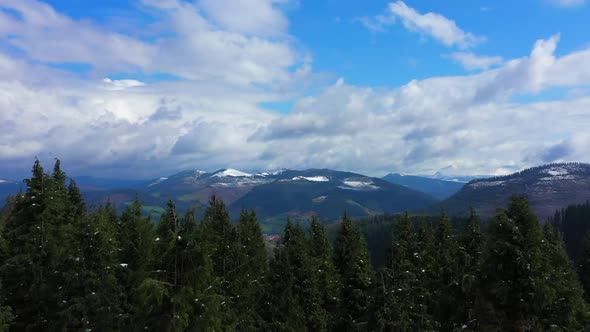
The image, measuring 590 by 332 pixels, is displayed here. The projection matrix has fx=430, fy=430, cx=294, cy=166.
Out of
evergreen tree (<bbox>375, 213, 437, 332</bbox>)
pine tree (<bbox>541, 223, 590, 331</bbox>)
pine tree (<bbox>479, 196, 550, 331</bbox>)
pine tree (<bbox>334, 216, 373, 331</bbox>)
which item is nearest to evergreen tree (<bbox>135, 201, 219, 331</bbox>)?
evergreen tree (<bbox>375, 213, 437, 332</bbox>)

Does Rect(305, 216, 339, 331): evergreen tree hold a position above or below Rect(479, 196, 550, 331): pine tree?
below

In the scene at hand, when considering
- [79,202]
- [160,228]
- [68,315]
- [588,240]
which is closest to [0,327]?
[68,315]

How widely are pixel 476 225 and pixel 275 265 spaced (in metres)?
18.2

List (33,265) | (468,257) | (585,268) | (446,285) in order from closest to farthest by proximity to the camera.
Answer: (33,265), (468,257), (446,285), (585,268)

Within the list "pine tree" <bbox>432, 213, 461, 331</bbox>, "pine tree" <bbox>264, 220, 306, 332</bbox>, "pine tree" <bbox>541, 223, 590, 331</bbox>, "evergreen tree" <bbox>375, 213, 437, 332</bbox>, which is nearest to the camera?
"pine tree" <bbox>541, 223, 590, 331</bbox>

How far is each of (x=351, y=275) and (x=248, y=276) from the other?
9.89 meters

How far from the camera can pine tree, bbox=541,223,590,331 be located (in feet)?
79.7

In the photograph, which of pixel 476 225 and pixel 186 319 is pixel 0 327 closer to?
pixel 186 319

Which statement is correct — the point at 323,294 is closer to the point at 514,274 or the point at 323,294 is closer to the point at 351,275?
the point at 351,275

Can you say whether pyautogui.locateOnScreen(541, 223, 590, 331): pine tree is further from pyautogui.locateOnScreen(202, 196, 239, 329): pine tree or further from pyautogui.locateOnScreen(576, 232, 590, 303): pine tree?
pyautogui.locateOnScreen(202, 196, 239, 329): pine tree

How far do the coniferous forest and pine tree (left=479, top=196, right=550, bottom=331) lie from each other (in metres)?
0.06

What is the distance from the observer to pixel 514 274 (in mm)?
23672

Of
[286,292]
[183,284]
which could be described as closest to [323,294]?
[286,292]

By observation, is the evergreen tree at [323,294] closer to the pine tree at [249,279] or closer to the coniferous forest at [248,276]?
the coniferous forest at [248,276]
